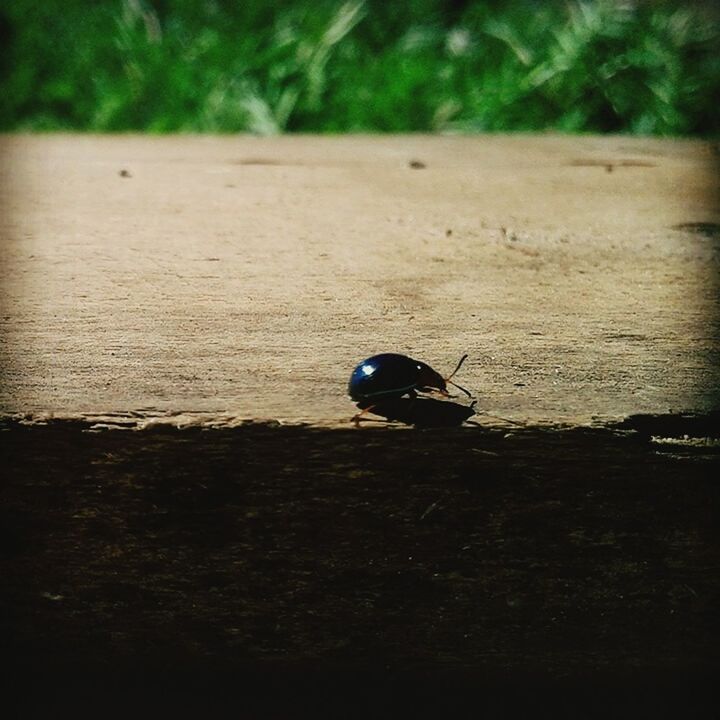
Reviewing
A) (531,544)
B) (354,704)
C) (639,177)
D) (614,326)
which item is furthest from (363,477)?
(639,177)

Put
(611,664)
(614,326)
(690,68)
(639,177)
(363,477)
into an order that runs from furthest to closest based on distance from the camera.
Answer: (690,68) < (639,177) < (614,326) < (611,664) < (363,477)

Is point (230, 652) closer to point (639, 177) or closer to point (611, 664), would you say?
point (611, 664)

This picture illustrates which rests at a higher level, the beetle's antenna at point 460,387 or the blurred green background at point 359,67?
the blurred green background at point 359,67

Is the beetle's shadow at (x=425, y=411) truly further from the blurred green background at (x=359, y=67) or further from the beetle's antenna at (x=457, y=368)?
the blurred green background at (x=359, y=67)

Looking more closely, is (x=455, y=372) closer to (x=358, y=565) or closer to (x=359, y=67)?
(x=358, y=565)

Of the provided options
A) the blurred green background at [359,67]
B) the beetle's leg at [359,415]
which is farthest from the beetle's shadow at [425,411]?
the blurred green background at [359,67]

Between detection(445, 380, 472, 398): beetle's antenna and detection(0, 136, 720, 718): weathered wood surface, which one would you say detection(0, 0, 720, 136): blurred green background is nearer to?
detection(0, 136, 720, 718): weathered wood surface

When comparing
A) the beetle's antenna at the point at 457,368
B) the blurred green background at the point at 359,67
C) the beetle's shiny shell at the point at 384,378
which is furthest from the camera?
the blurred green background at the point at 359,67
